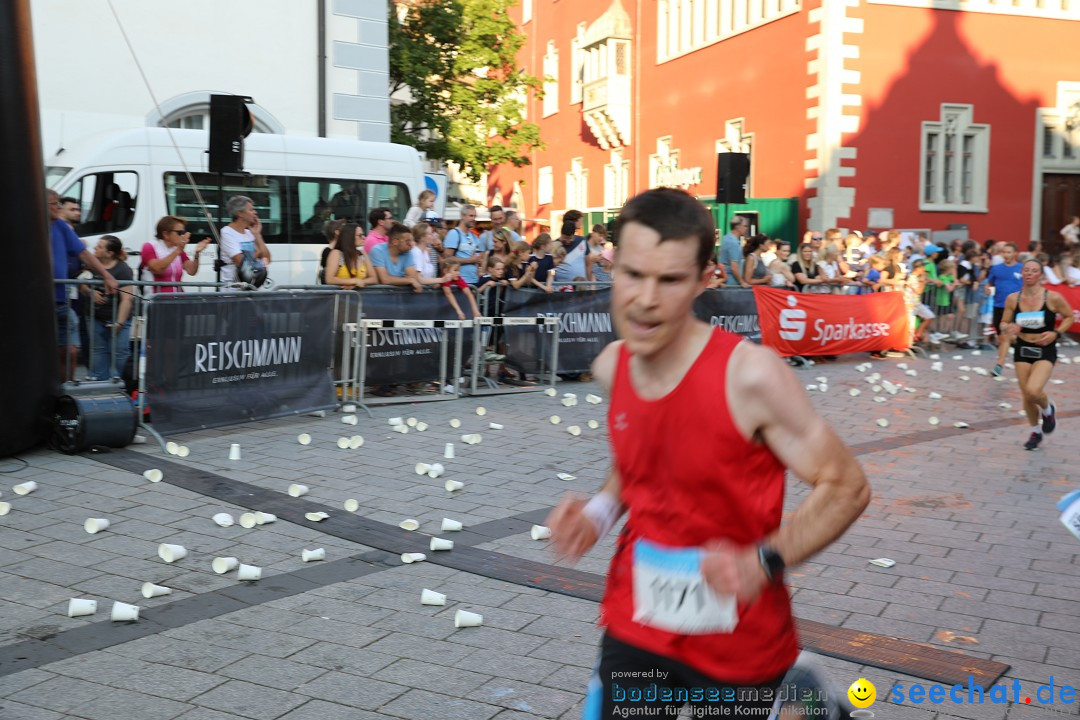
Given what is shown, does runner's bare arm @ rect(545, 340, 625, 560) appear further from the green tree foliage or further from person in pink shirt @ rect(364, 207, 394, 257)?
the green tree foliage

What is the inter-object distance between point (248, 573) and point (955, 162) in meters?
25.8

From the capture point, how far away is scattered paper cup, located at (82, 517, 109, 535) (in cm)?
611

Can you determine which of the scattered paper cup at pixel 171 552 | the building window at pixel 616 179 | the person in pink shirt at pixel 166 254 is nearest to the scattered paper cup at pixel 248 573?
the scattered paper cup at pixel 171 552

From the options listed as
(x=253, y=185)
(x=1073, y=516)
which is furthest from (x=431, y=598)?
(x=253, y=185)

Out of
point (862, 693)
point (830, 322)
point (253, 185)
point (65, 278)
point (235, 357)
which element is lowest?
point (862, 693)

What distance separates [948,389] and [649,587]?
12.5m

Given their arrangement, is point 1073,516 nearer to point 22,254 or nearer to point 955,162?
point 22,254

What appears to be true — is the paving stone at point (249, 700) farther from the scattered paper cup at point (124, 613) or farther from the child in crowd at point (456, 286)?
the child in crowd at point (456, 286)

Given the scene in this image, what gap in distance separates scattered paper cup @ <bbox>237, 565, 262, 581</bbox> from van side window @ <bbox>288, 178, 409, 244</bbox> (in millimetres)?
11440

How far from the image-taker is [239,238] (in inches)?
462

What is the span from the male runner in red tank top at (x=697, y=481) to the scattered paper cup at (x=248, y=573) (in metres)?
3.30

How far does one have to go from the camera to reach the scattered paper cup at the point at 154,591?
16.5 ft

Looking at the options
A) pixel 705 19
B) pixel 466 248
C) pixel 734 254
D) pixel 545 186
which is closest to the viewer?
pixel 466 248

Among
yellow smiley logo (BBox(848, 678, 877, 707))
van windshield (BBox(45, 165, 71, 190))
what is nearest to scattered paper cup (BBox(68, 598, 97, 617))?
yellow smiley logo (BBox(848, 678, 877, 707))
